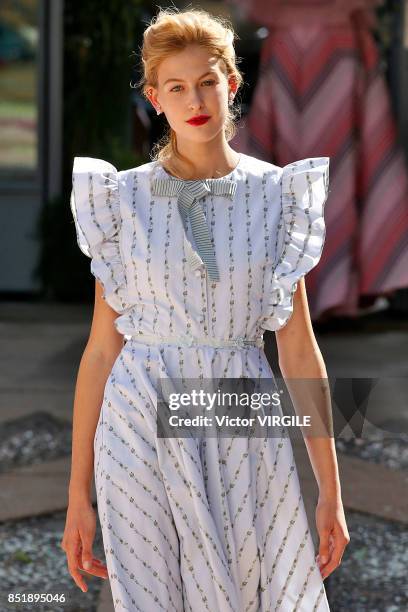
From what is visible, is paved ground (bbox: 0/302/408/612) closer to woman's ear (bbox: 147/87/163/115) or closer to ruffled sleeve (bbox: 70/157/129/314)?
ruffled sleeve (bbox: 70/157/129/314)

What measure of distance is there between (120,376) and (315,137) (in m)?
5.88

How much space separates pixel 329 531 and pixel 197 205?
68 centimetres

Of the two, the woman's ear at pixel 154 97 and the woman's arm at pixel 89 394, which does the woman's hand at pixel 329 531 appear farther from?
the woman's ear at pixel 154 97

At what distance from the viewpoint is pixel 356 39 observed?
322 inches

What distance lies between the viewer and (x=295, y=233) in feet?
7.86

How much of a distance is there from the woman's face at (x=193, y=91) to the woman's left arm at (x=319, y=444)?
1.17 feet

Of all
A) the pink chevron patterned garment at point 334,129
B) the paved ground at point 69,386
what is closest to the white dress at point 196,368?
the paved ground at point 69,386

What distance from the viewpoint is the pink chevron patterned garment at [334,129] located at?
799cm

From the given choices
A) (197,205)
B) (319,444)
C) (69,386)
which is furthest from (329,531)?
(69,386)

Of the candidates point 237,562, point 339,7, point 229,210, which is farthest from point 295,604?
point 339,7

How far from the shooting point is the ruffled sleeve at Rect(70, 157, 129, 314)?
2.38m

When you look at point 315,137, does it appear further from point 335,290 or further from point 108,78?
point 108,78

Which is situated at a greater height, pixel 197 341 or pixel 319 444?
pixel 197 341

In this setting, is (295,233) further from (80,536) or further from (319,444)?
(80,536)
